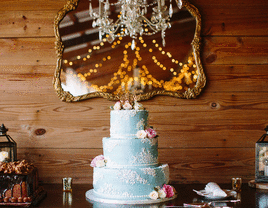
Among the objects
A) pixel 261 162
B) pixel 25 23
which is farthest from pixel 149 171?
pixel 25 23

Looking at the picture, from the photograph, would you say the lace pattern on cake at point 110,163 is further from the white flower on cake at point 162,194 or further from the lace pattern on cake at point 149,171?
the white flower on cake at point 162,194

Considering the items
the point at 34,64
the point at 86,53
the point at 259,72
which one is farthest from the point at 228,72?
the point at 34,64

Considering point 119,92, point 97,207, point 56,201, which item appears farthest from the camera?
point 119,92

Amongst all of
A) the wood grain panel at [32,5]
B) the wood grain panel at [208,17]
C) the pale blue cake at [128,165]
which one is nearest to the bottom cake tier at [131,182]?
the pale blue cake at [128,165]

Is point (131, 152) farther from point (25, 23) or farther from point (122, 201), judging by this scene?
point (25, 23)

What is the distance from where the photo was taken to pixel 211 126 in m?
2.92

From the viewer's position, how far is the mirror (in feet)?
9.51

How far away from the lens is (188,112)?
2.93 meters

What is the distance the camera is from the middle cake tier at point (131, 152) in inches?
89.6

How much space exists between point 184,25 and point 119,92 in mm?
820

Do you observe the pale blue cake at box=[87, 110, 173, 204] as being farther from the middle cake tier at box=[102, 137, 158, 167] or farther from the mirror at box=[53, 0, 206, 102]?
the mirror at box=[53, 0, 206, 102]

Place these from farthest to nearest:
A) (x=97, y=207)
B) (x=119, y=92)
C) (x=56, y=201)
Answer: (x=119, y=92) → (x=56, y=201) → (x=97, y=207)

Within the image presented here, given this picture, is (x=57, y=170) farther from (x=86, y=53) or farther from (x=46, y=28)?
(x=46, y=28)

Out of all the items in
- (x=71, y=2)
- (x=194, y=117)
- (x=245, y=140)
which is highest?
(x=71, y=2)
